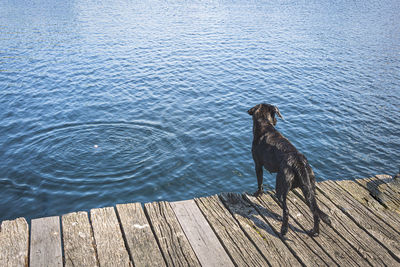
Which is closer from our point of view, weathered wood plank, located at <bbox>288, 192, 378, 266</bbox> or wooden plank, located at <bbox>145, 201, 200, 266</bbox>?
wooden plank, located at <bbox>145, 201, 200, 266</bbox>

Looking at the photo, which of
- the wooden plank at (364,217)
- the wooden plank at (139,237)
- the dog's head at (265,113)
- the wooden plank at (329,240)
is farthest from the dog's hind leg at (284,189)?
the wooden plank at (139,237)

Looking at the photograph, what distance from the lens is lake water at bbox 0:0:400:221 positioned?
10.8 m

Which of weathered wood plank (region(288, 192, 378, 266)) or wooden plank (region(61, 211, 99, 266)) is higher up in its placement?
wooden plank (region(61, 211, 99, 266))

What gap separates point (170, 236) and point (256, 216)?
6.05 ft

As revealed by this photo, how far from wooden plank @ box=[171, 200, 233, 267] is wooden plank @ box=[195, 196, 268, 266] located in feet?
0.35

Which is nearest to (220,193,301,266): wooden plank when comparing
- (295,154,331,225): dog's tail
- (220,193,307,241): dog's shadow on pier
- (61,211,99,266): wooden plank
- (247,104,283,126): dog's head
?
(220,193,307,241): dog's shadow on pier

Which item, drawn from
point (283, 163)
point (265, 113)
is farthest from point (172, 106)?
point (283, 163)

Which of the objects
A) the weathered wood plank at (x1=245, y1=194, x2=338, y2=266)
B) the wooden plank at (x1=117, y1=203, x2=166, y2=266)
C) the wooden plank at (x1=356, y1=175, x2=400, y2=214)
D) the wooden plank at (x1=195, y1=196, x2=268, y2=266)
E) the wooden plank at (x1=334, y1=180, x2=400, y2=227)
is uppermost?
the wooden plank at (x1=117, y1=203, x2=166, y2=266)

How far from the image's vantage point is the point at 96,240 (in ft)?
17.7

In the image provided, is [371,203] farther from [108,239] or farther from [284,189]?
[108,239]

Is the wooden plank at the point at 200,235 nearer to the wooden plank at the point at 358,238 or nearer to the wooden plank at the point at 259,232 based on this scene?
the wooden plank at the point at 259,232

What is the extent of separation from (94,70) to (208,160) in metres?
14.0

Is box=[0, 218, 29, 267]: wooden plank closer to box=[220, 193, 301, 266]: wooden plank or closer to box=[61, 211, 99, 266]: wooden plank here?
box=[61, 211, 99, 266]: wooden plank

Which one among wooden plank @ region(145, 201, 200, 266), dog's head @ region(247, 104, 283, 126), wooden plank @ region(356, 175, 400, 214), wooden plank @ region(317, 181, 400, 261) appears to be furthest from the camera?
dog's head @ region(247, 104, 283, 126)
